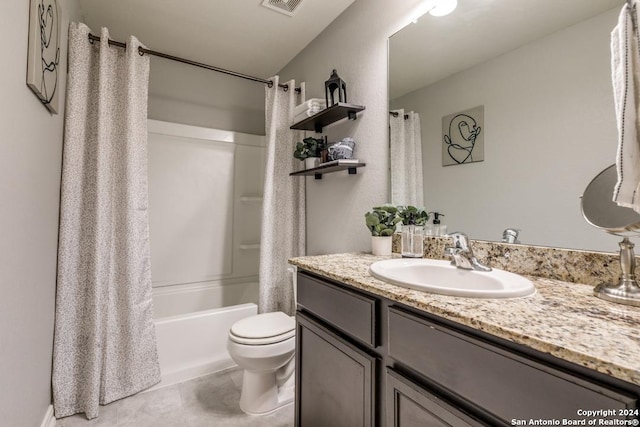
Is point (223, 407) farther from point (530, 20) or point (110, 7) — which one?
point (110, 7)

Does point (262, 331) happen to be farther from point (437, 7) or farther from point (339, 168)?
point (437, 7)

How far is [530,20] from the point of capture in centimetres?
108

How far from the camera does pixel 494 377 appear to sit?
590 mm

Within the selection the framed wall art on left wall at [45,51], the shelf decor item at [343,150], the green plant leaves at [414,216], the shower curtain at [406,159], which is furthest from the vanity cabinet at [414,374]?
the framed wall art on left wall at [45,51]

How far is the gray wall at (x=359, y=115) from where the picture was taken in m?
1.68

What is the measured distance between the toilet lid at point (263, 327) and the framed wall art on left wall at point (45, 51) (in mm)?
1383

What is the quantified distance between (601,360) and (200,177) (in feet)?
9.04

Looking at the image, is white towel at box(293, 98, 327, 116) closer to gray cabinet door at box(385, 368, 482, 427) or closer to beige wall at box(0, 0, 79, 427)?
beige wall at box(0, 0, 79, 427)

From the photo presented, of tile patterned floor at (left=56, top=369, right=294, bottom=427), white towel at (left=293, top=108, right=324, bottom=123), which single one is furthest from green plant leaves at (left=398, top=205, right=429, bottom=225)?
tile patterned floor at (left=56, top=369, right=294, bottom=427)

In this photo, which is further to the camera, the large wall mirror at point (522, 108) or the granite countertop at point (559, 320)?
the large wall mirror at point (522, 108)

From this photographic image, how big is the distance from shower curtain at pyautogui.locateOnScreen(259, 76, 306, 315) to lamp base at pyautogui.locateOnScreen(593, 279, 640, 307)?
5.73 ft

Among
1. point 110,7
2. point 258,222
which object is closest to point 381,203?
point 258,222

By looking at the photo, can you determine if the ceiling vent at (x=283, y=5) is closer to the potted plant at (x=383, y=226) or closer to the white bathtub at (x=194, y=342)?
the potted plant at (x=383, y=226)

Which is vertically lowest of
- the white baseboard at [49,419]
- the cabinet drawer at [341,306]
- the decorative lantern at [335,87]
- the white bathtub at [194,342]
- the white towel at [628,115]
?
the white baseboard at [49,419]
